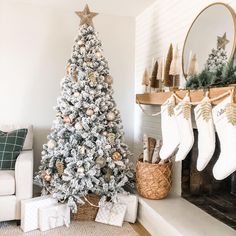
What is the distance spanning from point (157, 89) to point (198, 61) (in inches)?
28.2

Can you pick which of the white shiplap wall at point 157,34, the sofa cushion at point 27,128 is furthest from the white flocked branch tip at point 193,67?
the sofa cushion at point 27,128

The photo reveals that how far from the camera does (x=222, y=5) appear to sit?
2.11 metres

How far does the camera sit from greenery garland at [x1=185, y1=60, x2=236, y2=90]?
1770 mm

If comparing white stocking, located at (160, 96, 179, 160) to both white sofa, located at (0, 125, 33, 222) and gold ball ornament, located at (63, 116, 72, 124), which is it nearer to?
gold ball ornament, located at (63, 116, 72, 124)

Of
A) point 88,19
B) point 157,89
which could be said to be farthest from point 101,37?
point 157,89

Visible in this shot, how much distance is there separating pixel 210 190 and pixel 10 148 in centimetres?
190

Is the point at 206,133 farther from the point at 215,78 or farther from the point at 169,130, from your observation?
the point at 169,130

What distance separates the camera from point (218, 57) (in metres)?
2.08

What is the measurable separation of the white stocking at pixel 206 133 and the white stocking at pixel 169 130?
37 cm

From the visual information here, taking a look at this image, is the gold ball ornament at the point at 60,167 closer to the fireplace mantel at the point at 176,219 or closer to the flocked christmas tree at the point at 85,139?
the flocked christmas tree at the point at 85,139

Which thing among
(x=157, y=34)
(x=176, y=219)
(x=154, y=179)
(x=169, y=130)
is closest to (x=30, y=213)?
(x=154, y=179)

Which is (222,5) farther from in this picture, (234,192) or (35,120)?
(35,120)

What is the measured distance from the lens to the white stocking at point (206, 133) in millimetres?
1767

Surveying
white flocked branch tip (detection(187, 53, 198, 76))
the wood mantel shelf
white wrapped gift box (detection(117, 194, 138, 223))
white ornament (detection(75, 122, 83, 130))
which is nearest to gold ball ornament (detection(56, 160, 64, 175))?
white ornament (detection(75, 122, 83, 130))
